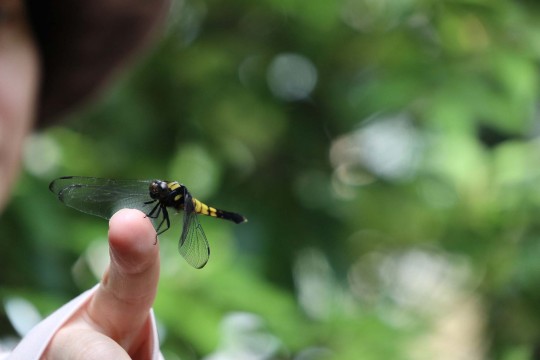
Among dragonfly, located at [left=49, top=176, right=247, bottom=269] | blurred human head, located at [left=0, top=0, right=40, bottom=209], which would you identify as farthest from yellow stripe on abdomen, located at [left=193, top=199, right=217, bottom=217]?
blurred human head, located at [left=0, top=0, right=40, bottom=209]

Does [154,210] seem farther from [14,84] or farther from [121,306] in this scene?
[14,84]

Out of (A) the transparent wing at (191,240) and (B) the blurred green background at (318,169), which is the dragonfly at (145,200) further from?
(B) the blurred green background at (318,169)

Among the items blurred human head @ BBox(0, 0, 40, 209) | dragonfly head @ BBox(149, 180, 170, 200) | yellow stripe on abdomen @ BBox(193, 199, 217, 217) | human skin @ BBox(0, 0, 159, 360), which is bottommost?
human skin @ BBox(0, 0, 159, 360)

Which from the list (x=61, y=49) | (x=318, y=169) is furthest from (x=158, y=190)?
(x=318, y=169)

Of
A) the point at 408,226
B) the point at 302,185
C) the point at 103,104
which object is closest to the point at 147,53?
the point at 103,104

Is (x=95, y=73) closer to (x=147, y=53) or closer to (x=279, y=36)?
(x=147, y=53)

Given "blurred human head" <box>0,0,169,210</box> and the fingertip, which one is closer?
the fingertip

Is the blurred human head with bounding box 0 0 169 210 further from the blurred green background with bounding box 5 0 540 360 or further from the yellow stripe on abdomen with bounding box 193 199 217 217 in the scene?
the yellow stripe on abdomen with bounding box 193 199 217 217

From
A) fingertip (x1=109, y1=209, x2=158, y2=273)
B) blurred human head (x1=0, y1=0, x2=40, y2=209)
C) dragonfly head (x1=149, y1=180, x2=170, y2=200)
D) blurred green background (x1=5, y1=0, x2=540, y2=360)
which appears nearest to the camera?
fingertip (x1=109, y1=209, x2=158, y2=273)
